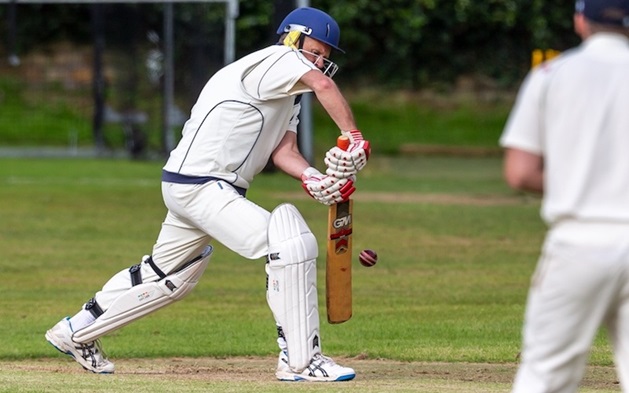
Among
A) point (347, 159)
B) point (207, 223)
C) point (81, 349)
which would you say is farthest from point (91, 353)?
point (347, 159)

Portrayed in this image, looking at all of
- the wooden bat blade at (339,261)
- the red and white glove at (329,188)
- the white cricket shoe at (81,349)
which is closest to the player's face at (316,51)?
the red and white glove at (329,188)

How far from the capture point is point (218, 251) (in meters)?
14.5

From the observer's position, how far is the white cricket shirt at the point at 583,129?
171 inches

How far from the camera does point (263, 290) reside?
11789 mm

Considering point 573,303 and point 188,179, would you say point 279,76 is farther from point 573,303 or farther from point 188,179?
point 573,303

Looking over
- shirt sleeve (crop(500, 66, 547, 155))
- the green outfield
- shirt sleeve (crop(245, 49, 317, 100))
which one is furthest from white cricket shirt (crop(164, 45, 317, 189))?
shirt sleeve (crop(500, 66, 547, 155))

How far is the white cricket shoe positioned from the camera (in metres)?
7.83

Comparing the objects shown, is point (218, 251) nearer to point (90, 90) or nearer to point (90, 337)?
point (90, 337)

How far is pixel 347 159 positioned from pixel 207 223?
816mm

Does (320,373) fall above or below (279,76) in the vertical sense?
below

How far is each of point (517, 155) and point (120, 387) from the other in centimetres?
300

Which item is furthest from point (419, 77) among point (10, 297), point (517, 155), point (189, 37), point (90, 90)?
point (517, 155)

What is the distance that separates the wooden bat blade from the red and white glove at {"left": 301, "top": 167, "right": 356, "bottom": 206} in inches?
3.5

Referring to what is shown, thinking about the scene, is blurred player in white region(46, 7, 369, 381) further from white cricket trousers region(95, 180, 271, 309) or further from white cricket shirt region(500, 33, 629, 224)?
white cricket shirt region(500, 33, 629, 224)
